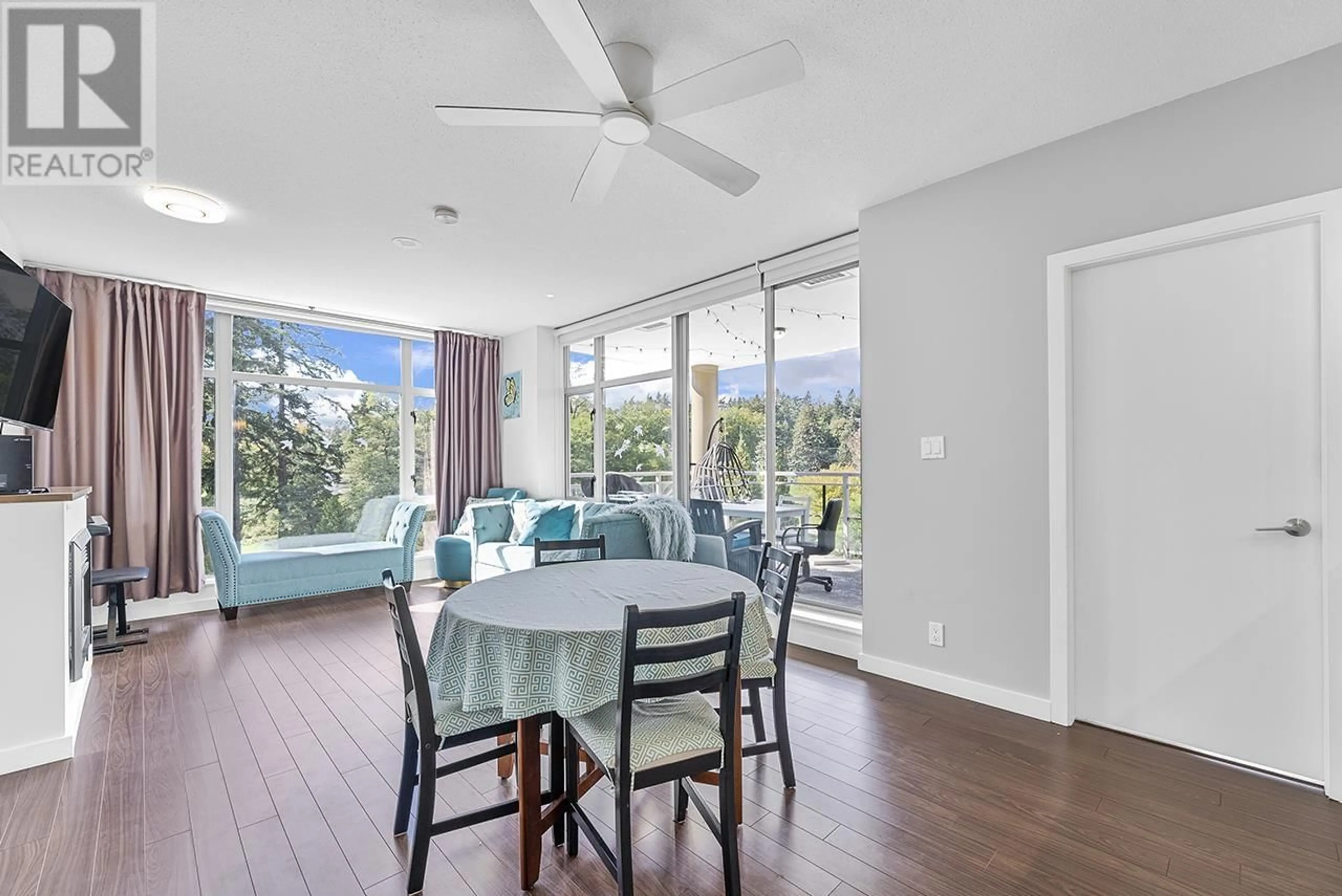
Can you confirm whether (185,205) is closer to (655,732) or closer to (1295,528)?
(655,732)

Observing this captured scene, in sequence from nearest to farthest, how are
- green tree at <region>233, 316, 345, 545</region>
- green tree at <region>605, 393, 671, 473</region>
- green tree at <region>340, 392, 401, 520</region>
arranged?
green tree at <region>233, 316, 345, 545</region>, green tree at <region>605, 393, 671, 473</region>, green tree at <region>340, 392, 401, 520</region>

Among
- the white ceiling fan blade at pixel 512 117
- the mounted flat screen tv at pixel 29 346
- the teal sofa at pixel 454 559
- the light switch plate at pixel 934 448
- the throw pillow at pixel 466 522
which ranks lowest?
the teal sofa at pixel 454 559

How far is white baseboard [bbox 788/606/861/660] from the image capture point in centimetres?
362

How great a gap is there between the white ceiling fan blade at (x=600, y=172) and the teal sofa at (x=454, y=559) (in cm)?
401

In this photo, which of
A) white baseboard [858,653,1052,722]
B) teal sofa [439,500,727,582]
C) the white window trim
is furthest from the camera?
the white window trim

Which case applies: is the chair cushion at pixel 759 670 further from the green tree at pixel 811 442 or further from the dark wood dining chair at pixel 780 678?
the green tree at pixel 811 442

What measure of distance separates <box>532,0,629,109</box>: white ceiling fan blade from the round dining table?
165 cm

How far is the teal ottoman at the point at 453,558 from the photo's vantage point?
5.67 metres

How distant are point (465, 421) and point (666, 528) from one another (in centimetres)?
309

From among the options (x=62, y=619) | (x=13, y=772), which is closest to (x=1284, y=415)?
(x=62, y=619)

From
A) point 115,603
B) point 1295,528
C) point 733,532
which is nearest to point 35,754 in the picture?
point 115,603

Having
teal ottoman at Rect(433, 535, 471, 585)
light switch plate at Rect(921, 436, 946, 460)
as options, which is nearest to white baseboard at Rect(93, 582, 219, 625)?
teal ottoman at Rect(433, 535, 471, 585)

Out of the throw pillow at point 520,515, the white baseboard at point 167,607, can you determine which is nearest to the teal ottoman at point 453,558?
the throw pillow at point 520,515

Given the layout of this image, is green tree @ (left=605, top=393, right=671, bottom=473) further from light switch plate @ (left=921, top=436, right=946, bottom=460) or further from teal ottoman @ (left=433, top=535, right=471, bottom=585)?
light switch plate @ (left=921, top=436, right=946, bottom=460)
